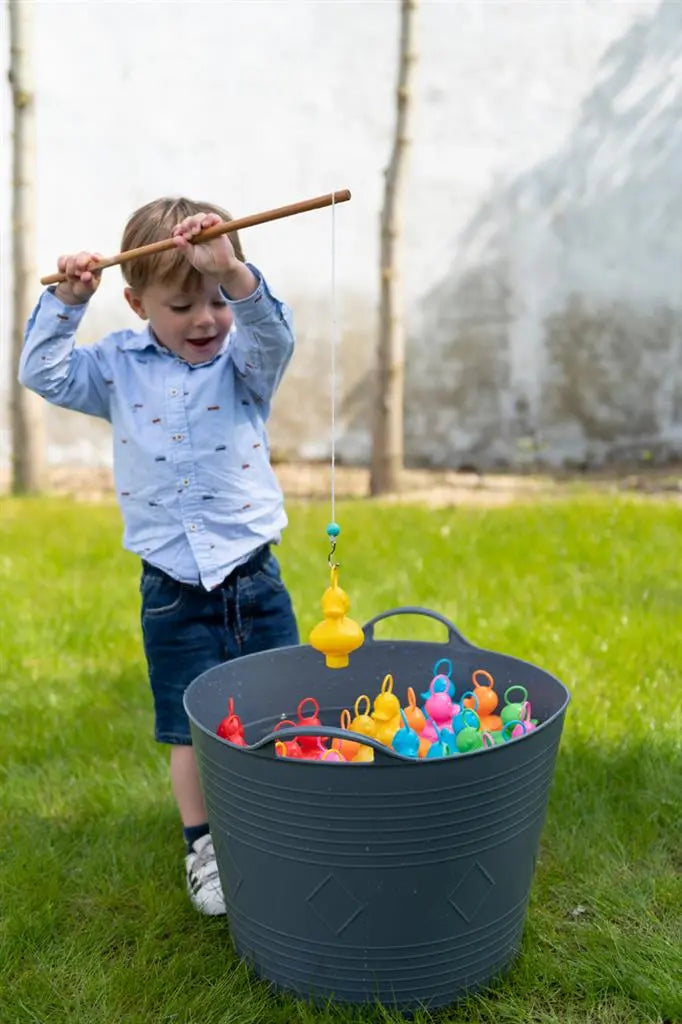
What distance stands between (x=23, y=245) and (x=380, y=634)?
3.68 m

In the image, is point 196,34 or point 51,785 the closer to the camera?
point 51,785

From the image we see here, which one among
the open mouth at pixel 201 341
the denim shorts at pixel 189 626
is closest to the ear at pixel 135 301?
the open mouth at pixel 201 341

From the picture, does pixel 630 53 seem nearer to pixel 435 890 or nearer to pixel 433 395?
pixel 433 395

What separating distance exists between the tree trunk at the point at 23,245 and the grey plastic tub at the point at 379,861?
4683mm

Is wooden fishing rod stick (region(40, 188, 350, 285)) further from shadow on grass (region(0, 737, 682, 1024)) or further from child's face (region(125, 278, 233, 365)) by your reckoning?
shadow on grass (region(0, 737, 682, 1024))

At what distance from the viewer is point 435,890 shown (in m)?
1.55

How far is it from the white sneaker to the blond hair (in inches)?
39.0

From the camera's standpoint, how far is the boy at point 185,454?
1.98 metres

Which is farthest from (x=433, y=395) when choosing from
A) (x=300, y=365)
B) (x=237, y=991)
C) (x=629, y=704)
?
(x=237, y=991)

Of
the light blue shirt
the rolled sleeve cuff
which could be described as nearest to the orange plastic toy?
the light blue shirt

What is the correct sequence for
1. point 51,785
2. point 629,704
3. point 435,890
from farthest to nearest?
1. point 629,704
2. point 51,785
3. point 435,890

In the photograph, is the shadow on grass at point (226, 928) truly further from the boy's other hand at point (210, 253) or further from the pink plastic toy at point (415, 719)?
the boy's other hand at point (210, 253)

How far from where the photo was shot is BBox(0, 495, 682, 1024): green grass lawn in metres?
1.73

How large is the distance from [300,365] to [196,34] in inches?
78.7
